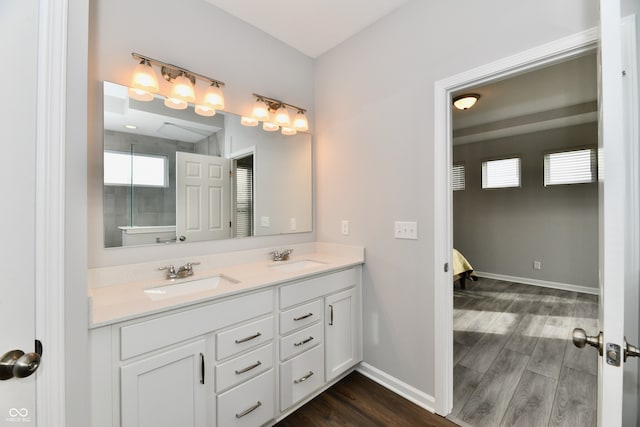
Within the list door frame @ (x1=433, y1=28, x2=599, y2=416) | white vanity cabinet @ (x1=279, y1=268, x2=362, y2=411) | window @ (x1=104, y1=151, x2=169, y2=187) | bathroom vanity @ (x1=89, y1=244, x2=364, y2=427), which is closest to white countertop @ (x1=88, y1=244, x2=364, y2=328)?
bathroom vanity @ (x1=89, y1=244, x2=364, y2=427)

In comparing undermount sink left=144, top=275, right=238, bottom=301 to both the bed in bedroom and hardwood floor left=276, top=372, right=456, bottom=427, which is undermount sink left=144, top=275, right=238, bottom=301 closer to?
hardwood floor left=276, top=372, right=456, bottom=427

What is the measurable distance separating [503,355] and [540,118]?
11.3 feet

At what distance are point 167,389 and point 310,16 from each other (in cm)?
241

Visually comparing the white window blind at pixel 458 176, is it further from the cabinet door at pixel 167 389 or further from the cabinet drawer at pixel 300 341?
the cabinet door at pixel 167 389

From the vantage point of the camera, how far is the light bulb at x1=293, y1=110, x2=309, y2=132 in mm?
2279

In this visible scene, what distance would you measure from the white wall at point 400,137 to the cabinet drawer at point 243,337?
90 cm

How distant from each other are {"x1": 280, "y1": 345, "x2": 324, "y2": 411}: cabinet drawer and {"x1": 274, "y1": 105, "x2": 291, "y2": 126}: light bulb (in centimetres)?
172

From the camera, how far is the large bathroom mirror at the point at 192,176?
1.47 meters

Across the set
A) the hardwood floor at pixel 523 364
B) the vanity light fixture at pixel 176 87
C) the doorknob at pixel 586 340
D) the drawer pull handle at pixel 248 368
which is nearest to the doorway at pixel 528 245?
the hardwood floor at pixel 523 364

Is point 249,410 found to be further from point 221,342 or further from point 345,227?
point 345,227

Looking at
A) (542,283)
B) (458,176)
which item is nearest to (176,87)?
(458,176)

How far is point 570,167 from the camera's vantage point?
413cm

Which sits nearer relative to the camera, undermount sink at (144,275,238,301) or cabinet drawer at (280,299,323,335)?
undermount sink at (144,275,238,301)

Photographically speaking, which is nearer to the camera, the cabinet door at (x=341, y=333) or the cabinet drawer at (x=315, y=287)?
the cabinet drawer at (x=315, y=287)
